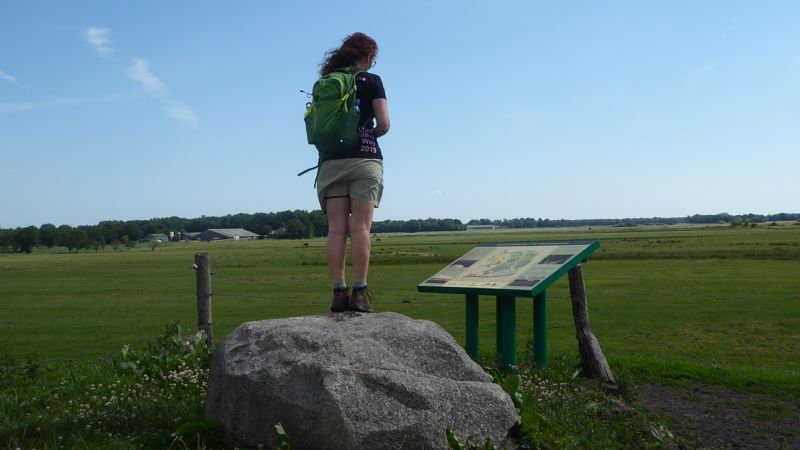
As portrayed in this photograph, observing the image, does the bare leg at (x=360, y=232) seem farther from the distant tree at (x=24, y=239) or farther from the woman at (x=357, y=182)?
the distant tree at (x=24, y=239)

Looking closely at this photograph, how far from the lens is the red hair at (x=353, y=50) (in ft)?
22.6

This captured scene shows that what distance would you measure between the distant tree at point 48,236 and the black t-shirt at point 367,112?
486ft

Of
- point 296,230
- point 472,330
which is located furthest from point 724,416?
point 296,230

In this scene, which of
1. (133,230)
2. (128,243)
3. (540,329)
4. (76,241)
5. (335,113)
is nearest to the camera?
(335,113)

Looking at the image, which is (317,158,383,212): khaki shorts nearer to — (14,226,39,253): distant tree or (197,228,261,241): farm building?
(14,226,39,253): distant tree

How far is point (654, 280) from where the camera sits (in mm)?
29266

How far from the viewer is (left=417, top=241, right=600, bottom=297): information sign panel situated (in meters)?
7.22

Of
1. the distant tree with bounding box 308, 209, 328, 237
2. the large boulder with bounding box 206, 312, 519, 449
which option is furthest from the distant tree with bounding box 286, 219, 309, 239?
the large boulder with bounding box 206, 312, 519, 449

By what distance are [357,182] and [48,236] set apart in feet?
496

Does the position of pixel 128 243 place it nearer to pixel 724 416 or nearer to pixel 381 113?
pixel 381 113

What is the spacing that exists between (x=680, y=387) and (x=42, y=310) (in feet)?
68.8

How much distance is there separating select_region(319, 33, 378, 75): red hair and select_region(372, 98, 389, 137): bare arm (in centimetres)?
61

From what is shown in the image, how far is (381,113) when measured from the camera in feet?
21.6

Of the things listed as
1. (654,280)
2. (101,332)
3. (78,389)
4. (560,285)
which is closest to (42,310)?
(101,332)
